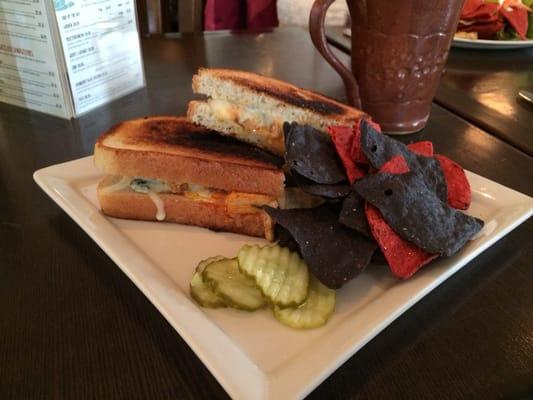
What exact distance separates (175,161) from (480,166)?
2.69 ft

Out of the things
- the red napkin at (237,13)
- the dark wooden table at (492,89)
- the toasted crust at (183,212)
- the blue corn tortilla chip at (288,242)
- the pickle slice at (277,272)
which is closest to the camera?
the pickle slice at (277,272)

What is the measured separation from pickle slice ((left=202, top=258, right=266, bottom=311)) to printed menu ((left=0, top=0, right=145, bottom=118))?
2.89ft

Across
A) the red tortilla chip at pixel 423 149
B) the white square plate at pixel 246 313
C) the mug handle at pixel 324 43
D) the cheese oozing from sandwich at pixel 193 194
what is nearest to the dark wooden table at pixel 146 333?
the white square plate at pixel 246 313

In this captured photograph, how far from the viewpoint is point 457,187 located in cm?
100

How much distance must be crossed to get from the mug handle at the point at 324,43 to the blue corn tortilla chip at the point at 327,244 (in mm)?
539

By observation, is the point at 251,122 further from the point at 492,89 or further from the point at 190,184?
the point at 492,89

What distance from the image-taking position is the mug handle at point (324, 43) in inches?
47.3

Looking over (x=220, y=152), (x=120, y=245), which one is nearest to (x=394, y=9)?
(x=220, y=152)

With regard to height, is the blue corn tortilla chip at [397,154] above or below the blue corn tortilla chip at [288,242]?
above

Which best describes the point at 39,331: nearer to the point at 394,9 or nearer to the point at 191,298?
the point at 191,298

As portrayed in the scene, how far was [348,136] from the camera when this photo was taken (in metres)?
0.97

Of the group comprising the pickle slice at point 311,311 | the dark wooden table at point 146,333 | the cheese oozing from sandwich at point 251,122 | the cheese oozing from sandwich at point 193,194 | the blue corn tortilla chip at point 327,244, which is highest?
the cheese oozing from sandwich at point 251,122

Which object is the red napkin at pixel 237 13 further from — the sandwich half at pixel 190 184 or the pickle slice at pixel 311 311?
the pickle slice at pixel 311 311

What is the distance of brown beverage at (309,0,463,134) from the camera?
3.94ft
